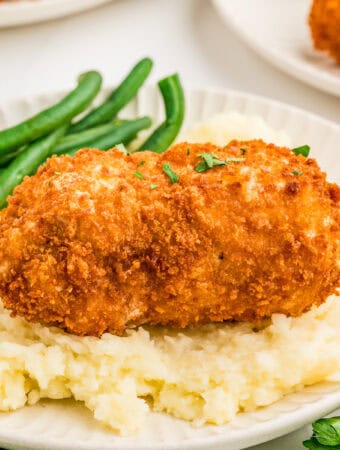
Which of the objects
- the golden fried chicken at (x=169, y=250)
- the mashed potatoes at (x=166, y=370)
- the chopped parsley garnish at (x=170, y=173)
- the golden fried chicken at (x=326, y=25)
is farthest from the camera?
the golden fried chicken at (x=326, y=25)

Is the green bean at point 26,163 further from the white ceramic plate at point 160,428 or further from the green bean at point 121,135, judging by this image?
the white ceramic plate at point 160,428

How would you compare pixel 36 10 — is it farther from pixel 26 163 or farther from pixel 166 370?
pixel 166 370

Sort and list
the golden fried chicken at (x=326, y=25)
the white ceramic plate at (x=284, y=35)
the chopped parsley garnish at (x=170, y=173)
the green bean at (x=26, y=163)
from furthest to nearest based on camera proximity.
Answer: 1. the golden fried chicken at (x=326, y=25)
2. the white ceramic plate at (x=284, y=35)
3. the green bean at (x=26, y=163)
4. the chopped parsley garnish at (x=170, y=173)

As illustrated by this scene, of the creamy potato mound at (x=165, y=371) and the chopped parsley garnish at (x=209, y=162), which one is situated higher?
the chopped parsley garnish at (x=209, y=162)

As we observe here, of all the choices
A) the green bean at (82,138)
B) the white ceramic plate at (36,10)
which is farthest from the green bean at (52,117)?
the white ceramic plate at (36,10)

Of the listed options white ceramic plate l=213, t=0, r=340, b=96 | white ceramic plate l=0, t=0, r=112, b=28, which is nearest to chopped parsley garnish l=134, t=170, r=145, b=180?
white ceramic plate l=213, t=0, r=340, b=96

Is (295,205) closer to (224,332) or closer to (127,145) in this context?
(224,332)

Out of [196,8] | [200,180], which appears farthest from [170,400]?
[196,8]
